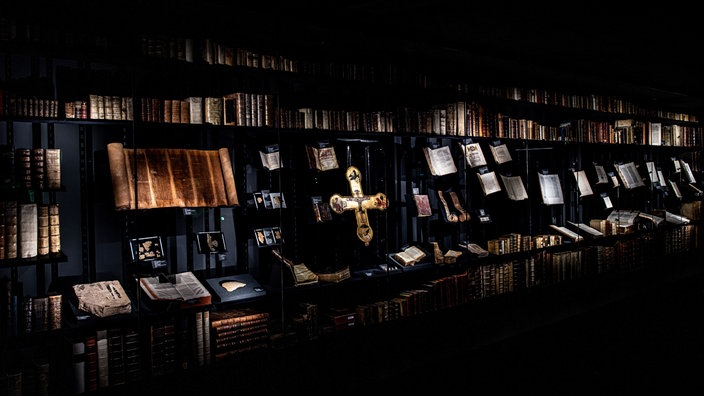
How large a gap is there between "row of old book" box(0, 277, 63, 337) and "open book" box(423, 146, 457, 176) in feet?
9.69

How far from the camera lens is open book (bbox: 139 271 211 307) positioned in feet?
11.1

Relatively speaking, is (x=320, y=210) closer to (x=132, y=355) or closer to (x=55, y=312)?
(x=132, y=355)

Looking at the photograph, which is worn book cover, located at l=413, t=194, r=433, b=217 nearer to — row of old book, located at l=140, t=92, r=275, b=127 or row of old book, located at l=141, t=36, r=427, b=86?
row of old book, located at l=141, t=36, r=427, b=86

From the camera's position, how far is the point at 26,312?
2.92 meters

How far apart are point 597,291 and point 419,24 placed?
413 cm

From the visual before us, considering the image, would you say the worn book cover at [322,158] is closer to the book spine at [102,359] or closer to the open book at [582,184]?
the book spine at [102,359]

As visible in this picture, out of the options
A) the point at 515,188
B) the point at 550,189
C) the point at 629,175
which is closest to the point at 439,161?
the point at 515,188

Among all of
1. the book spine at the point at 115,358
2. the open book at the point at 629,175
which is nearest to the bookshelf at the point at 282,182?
the book spine at the point at 115,358

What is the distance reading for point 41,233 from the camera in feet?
9.78

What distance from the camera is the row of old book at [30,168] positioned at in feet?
9.39

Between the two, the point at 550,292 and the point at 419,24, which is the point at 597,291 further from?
the point at 419,24

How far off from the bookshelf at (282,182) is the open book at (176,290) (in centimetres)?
5

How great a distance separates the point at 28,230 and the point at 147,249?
2.27 feet

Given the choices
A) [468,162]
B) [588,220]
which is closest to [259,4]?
[468,162]
